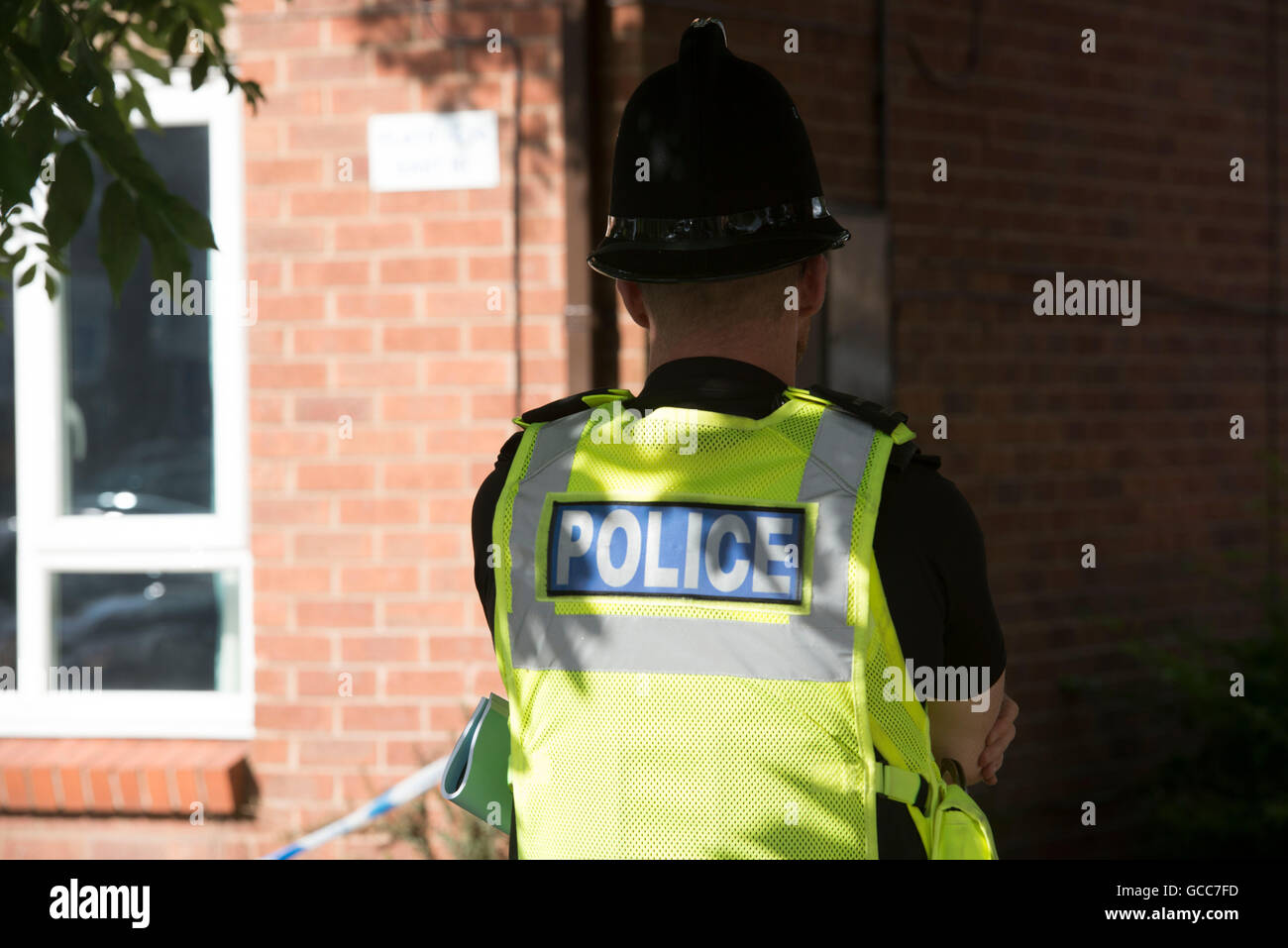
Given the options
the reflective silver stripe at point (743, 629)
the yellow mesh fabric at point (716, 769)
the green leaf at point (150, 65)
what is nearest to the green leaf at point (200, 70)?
the green leaf at point (150, 65)

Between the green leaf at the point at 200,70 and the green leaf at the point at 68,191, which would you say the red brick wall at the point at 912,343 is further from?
the green leaf at the point at 68,191

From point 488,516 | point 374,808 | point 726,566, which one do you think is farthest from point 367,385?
point 726,566

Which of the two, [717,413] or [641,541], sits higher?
[717,413]

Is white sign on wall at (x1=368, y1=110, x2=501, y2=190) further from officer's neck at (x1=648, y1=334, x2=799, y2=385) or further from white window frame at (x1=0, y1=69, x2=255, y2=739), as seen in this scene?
officer's neck at (x1=648, y1=334, x2=799, y2=385)

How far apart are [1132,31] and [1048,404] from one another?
61.2 inches

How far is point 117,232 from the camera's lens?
251 centimetres

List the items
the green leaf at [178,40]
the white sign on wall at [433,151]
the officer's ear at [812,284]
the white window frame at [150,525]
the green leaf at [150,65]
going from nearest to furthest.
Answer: the officer's ear at [812,284] → the green leaf at [178,40] → the green leaf at [150,65] → the white sign on wall at [433,151] → the white window frame at [150,525]

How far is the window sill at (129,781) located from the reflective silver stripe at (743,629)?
3186mm

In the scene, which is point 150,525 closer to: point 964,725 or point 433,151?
point 433,151

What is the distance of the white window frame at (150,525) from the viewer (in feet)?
15.9

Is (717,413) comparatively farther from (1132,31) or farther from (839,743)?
(1132,31)

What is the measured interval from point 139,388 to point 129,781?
1.35 meters

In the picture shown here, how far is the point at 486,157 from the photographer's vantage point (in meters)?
4.57

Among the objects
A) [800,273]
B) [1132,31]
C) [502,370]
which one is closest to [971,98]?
[1132,31]
